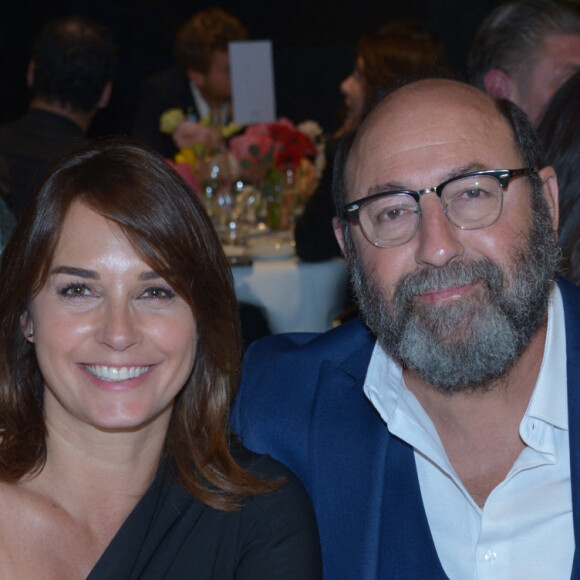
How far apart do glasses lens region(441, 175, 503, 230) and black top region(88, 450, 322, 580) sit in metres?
0.66

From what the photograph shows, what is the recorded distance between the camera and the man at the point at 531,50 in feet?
10.9

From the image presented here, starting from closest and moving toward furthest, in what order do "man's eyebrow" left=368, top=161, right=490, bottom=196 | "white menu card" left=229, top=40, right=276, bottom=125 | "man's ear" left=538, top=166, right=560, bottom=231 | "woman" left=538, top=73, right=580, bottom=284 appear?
"man's eyebrow" left=368, top=161, right=490, bottom=196 → "man's ear" left=538, top=166, right=560, bottom=231 → "woman" left=538, top=73, right=580, bottom=284 → "white menu card" left=229, top=40, right=276, bottom=125

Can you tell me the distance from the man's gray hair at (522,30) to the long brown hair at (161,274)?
2.03 m

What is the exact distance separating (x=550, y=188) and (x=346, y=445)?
727mm

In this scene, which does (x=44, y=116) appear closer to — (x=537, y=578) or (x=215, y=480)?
(x=215, y=480)

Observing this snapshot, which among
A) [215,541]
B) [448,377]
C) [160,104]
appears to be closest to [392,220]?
[448,377]

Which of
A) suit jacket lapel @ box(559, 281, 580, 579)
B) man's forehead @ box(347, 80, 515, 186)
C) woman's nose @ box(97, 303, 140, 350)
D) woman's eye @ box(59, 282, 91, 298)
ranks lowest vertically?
suit jacket lapel @ box(559, 281, 580, 579)

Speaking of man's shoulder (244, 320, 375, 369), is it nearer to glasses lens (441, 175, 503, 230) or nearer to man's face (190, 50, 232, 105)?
glasses lens (441, 175, 503, 230)

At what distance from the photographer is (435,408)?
1.83 metres

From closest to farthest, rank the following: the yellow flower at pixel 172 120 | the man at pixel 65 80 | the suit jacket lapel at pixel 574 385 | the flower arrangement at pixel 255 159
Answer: the suit jacket lapel at pixel 574 385 → the man at pixel 65 80 → the flower arrangement at pixel 255 159 → the yellow flower at pixel 172 120

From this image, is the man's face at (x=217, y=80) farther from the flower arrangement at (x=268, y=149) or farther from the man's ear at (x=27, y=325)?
the man's ear at (x=27, y=325)

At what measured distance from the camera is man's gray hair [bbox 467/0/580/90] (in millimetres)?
3373

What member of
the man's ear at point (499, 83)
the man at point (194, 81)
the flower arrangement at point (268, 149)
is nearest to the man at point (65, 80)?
the flower arrangement at point (268, 149)

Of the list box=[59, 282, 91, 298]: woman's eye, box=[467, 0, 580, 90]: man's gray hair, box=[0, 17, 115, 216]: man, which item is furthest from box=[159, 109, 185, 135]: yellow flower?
box=[59, 282, 91, 298]: woman's eye
